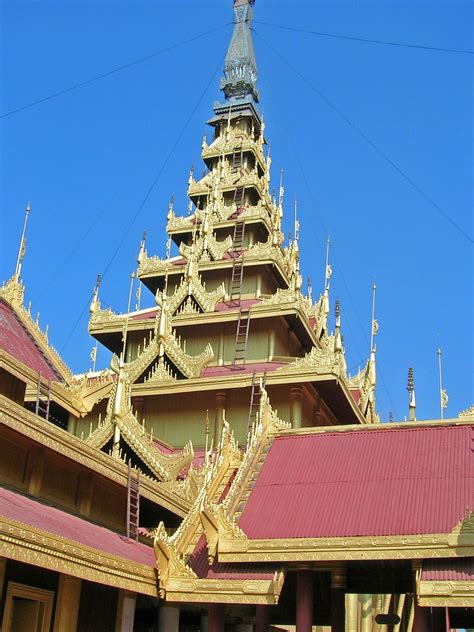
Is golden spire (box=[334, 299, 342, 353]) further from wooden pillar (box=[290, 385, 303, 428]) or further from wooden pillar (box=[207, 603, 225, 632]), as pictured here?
wooden pillar (box=[207, 603, 225, 632])

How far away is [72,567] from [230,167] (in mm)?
26693

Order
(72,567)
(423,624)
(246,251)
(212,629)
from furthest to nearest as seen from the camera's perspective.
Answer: (246,251) → (212,629) → (423,624) → (72,567)

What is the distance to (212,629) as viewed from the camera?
12297mm

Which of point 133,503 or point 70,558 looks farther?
point 133,503

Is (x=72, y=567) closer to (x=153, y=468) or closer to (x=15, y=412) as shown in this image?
(x=15, y=412)

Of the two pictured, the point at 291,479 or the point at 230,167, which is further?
the point at 230,167

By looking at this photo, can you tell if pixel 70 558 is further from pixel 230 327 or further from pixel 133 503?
pixel 230 327

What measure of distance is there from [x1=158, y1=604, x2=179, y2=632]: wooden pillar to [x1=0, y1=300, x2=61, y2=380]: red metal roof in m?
4.93

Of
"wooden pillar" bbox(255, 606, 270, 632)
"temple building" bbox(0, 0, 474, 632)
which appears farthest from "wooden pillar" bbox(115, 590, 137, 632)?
"wooden pillar" bbox(255, 606, 270, 632)

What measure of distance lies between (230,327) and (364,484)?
14.2m

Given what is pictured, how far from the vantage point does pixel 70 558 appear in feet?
34.1

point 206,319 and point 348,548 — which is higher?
point 206,319

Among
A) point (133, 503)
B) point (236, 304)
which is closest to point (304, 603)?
point (133, 503)

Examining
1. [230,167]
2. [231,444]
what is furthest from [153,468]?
[230,167]
